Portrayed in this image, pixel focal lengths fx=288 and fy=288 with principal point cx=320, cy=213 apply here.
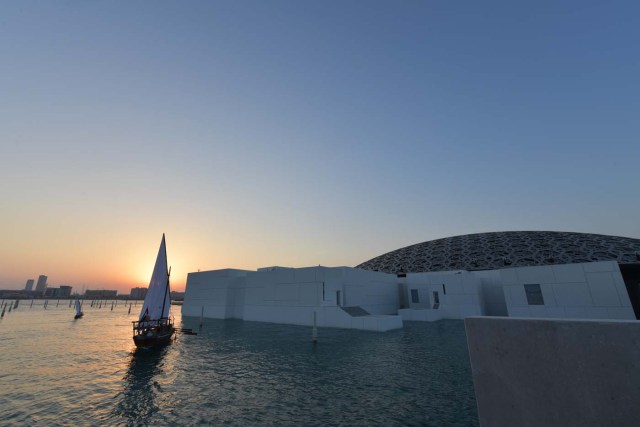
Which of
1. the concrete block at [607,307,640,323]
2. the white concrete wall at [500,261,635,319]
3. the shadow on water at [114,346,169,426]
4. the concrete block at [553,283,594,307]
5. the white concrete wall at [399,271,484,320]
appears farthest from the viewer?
the white concrete wall at [399,271,484,320]

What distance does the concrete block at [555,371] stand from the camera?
345 cm

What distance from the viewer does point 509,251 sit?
63344 mm

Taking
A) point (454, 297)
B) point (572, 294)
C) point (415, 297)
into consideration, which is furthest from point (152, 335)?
point (572, 294)

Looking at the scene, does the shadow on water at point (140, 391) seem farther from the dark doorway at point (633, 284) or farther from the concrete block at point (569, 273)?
the dark doorway at point (633, 284)

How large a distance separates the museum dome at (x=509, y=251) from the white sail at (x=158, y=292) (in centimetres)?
4976

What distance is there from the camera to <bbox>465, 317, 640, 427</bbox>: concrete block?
3451 millimetres

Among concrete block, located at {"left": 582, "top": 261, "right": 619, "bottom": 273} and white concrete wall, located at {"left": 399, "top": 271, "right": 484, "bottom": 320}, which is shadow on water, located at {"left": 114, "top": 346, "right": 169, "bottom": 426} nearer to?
white concrete wall, located at {"left": 399, "top": 271, "right": 484, "bottom": 320}

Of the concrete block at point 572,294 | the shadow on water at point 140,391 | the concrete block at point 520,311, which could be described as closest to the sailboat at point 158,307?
the shadow on water at point 140,391

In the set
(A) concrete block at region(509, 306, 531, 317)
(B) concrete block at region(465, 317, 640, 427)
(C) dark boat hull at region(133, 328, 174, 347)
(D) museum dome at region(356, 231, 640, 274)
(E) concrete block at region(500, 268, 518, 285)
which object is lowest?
(C) dark boat hull at region(133, 328, 174, 347)

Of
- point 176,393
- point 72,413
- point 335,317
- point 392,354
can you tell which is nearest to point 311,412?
point 176,393

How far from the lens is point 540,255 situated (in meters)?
59.2

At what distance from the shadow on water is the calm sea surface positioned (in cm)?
5

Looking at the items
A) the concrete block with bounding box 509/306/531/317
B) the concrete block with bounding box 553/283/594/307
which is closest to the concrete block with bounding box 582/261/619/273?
the concrete block with bounding box 553/283/594/307

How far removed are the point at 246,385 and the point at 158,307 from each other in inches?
852
